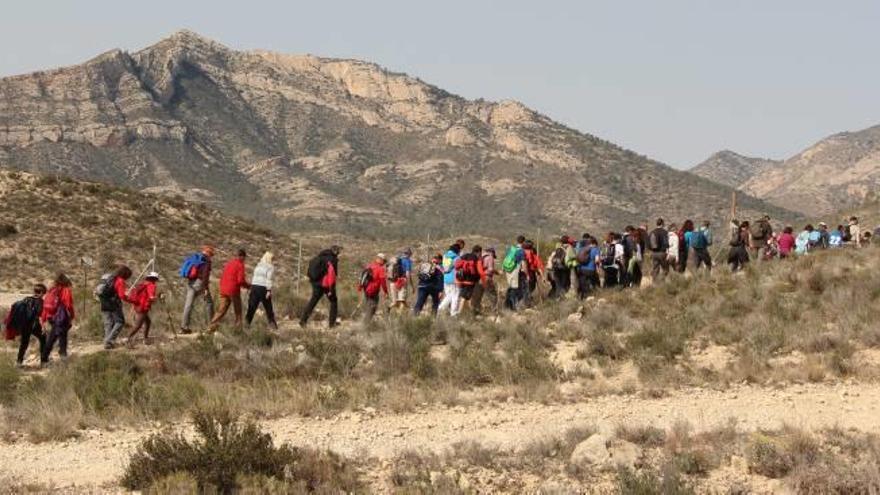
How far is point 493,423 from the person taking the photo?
29.9 ft

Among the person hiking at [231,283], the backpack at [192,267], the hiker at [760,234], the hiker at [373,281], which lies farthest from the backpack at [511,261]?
the hiker at [760,234]

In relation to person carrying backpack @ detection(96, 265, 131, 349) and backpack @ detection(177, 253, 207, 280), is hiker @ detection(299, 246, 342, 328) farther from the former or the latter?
person carrying backpack @ detection(96, 265, 131, 349)

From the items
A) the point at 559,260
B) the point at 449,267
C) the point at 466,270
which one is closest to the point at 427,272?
the point at 449,267

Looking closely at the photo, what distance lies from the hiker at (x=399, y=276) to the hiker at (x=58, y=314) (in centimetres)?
606

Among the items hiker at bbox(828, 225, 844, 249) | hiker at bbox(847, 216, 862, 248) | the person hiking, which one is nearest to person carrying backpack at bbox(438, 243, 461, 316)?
the person hiking

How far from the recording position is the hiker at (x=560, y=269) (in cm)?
1733

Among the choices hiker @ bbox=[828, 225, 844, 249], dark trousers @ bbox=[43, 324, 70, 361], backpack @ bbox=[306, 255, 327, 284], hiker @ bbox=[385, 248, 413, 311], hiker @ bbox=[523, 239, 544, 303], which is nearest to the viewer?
dark trousers @ bbox=[43, 324, 70, 361]

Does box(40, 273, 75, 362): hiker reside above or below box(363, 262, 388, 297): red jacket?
below

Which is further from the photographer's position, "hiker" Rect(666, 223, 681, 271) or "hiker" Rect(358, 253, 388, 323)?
"hiker" Rect(666, 223, 681, 271)

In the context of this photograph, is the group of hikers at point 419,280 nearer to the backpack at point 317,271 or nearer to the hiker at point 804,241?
the backpack at point 317,271

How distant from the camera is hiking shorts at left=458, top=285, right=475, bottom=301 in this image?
1579 centimetres

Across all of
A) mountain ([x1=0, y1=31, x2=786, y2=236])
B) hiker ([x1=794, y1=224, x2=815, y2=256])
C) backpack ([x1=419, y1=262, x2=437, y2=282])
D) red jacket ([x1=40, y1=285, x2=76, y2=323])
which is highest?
mountain ([x1=0, y1=31, x2=786, y2=236])

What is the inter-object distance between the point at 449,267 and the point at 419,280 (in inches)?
24.3

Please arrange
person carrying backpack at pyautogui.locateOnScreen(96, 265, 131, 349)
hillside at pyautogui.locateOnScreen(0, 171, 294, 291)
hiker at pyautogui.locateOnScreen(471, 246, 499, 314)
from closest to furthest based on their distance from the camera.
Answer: person carrying backpack at pyautogui.locateOnScreen(96, 265, 131, 349)
hiker at pyautogui.locateOnScreen(471, 246, 499, 314)
hillside at pyautogui.locateOnScreen(0, 171, 294, 291)
